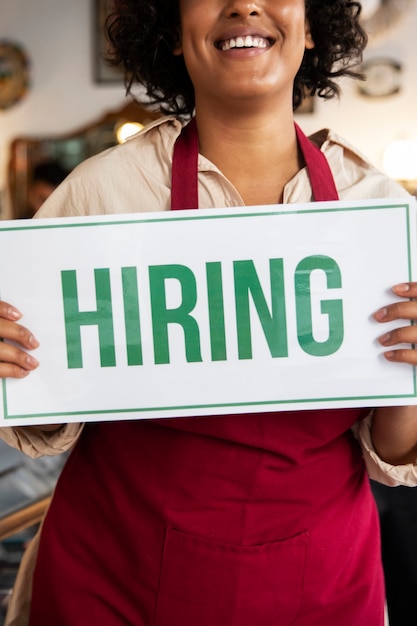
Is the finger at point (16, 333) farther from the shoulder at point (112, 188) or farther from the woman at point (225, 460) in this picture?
the shoulder at point (112, 188)

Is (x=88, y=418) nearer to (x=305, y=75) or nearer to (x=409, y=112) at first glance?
(x=305, y=75)

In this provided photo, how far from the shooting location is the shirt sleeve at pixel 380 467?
990 mm

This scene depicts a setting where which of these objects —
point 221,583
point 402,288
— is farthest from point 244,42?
point 221,583

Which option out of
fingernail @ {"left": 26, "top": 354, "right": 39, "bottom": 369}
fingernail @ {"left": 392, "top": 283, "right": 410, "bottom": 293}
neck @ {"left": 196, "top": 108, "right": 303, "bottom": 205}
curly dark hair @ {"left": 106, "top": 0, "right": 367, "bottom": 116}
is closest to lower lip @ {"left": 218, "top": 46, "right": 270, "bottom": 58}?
neck @ {"left": 196, "top": 108, "right": 303, "bottom": 205}

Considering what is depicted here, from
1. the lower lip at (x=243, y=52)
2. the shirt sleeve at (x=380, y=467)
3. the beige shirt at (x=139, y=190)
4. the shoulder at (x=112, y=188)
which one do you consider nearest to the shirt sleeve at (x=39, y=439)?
the beige shirt at (x=139, y=190)

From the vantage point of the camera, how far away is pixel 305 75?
1.22 metres

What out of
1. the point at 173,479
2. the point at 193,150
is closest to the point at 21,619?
the point at 173,479

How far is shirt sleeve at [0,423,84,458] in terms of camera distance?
99 centimetres

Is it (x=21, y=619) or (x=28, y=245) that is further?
(x=21, y=619)

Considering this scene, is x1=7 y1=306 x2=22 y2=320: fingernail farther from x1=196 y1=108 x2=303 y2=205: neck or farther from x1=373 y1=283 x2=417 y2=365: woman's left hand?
x1=373 y1=283 x2=417 y2=365: woman's left hand

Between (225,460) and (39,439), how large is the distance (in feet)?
0.86

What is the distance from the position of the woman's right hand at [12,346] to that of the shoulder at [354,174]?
0.47 metres

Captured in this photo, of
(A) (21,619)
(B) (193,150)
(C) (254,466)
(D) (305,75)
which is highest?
(D) (305,75)

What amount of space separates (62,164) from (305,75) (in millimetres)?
4124
